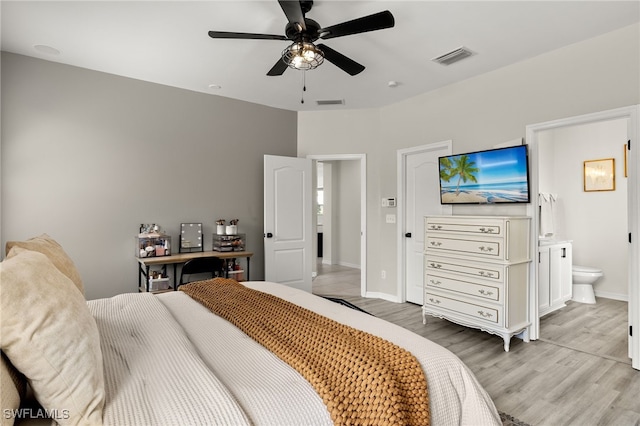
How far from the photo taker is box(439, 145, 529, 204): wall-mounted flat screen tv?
10.9ft

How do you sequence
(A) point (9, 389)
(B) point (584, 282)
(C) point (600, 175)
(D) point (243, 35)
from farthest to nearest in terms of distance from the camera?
(C) point (600, 175), (B) point (584, 282), (D) point (243, 35), (A) point (9, 389)

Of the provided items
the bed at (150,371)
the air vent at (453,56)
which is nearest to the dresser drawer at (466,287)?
the bed at (150,371)

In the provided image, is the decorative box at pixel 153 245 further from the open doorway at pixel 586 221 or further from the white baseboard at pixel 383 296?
the open doorway at pixel 586 221

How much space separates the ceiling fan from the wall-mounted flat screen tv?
6.03 ft

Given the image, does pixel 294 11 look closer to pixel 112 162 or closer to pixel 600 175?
pixel 112 162

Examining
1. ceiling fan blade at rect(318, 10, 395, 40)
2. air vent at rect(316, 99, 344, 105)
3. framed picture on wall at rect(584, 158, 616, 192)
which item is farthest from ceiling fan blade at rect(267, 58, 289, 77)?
framed picture on wall at rect(584, 158, 616, 192)

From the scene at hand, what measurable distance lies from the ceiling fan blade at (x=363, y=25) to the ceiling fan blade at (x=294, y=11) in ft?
0.46

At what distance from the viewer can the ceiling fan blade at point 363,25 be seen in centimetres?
205

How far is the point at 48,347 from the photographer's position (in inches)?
36.4

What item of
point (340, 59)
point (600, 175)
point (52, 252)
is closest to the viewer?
point (52, 252)

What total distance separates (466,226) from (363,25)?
2.20 m

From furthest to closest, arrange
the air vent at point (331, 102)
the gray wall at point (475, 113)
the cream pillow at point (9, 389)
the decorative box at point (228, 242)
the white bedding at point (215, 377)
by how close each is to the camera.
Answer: the air vent at point (331, 102)
the decorative box at point (228, 242)
the gray wall at point (475, 113)
the white bedding at point (215, 377)
the cream pillow at point (9, 389)

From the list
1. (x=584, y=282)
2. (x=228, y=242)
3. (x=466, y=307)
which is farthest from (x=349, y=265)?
(x=466, y=307)

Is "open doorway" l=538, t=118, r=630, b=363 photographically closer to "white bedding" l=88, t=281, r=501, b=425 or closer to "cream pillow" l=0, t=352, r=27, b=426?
"white bedding" l=88, t=281, r=501, b=425
